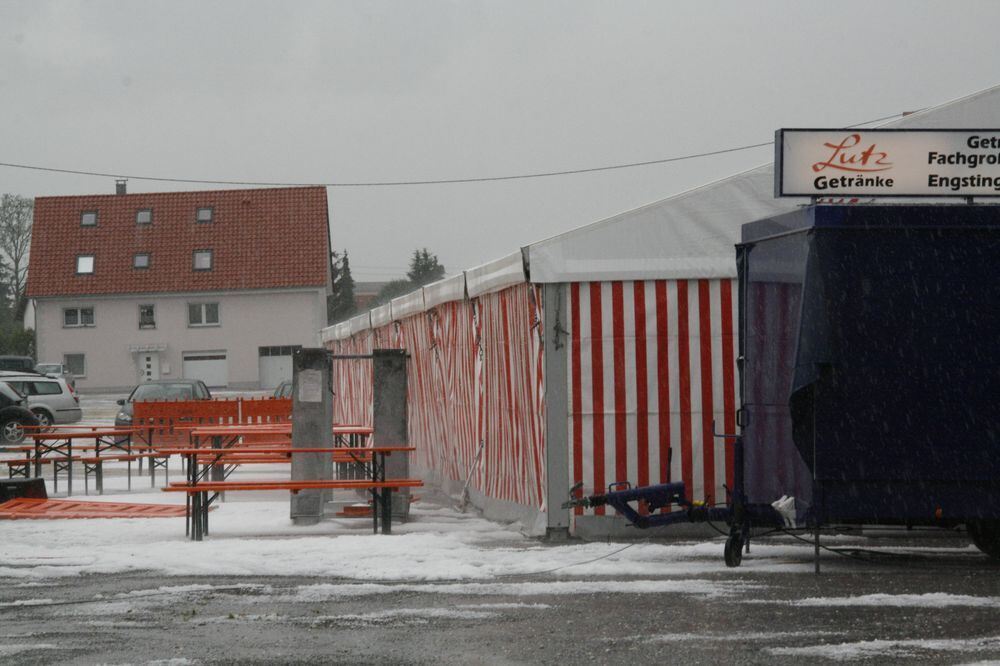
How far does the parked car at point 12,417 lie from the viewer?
31891mm

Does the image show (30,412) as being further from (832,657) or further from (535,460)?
(832,657)

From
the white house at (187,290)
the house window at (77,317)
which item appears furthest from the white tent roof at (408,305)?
the house window at (77,317)

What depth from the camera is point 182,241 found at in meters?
67.3

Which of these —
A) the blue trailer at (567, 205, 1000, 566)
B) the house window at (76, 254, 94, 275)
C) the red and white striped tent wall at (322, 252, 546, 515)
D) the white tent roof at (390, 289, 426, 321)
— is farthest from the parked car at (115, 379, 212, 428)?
the house window at (76, 254, 94, 275)

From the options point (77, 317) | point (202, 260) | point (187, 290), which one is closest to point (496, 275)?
point (187, 290)

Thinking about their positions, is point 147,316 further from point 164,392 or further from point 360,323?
point 360,323

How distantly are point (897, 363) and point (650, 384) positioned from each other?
3096mm

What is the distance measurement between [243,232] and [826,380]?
195 ft

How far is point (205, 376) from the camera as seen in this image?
6625 cm

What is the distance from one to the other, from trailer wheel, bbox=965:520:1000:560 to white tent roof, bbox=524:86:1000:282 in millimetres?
3126

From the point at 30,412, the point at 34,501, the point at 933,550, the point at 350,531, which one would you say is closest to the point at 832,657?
the point at 933,550

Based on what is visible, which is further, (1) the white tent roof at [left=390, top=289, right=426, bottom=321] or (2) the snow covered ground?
(1) the white tent roof at [left=390, top=289, right=426, bottom=321]

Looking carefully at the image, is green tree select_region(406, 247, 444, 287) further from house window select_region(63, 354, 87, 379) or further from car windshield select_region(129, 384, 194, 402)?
car windshield select_region(129, 384, 194, 402)

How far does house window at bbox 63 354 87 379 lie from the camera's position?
66.9 meters
